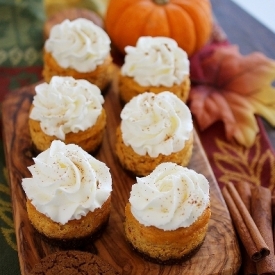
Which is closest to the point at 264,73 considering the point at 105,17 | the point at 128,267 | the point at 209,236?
the point at 105,17

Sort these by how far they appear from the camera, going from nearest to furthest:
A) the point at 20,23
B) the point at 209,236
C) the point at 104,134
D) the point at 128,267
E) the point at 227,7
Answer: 1. the point at 128,267
2. the point at 209,236
3. the point at 104,134
4. the point at 20,23
5. the point at 227,7

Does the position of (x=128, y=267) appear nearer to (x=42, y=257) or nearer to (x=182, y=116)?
(x=42, y=257)

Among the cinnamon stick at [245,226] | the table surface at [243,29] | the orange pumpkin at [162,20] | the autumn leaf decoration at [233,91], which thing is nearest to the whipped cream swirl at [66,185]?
the cinnamon stick at [245,226]

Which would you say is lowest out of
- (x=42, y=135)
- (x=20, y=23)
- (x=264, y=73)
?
(x=20, y=23)

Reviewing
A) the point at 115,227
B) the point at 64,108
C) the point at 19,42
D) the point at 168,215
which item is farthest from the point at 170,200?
the point at 19,42

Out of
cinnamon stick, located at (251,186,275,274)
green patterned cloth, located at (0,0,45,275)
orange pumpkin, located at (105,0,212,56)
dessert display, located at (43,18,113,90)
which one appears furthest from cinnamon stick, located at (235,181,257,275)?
green patterned cloth, located at (0,0,45,275)

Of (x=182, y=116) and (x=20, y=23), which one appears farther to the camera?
(x=20, y=23)

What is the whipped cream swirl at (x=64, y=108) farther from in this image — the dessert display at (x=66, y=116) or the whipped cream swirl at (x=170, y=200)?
the whipped cream swirl at (x=170, y=200)

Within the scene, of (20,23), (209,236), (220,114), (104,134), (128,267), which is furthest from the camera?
(20,23)
